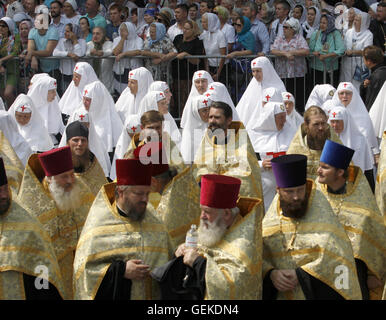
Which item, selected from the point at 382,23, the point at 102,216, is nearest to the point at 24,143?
the point at 102,216

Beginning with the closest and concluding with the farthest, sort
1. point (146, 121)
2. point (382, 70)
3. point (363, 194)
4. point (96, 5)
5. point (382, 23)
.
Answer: point (363, 194) < point (146, 121) < point (382, 70) < point (382, 23) < point (96, 5)

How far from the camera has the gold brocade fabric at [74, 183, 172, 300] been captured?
698cm

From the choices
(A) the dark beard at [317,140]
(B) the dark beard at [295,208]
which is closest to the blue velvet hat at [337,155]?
(B) the dark beard at [295,208]

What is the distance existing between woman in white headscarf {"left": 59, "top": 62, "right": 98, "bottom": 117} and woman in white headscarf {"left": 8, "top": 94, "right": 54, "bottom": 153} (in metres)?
1.99

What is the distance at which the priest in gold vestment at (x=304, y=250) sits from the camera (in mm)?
7039

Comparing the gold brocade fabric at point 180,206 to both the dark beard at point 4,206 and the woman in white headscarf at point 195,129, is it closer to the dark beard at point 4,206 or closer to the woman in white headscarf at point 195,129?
the dark beard at point 4,206

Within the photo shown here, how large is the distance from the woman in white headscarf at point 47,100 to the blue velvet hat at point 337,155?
25.2ft

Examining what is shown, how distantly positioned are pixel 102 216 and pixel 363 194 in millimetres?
2208

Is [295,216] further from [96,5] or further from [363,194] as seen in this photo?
[96,5]

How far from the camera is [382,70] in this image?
1461cm

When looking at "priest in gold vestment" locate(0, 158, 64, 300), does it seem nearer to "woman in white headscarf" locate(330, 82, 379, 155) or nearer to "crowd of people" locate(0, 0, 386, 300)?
"crowd of people" locate(0, 0, 386, 300)

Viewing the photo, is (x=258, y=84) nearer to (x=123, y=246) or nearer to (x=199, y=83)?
(x=199, y=83)

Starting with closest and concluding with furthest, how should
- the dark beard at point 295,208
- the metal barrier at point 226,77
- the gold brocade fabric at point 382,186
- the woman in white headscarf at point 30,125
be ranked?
the dark beard at point 295,208
the gold brocade fabric at point 382,186
the woman in white headscarf at point 30,125
the metal barrier at point 226,77

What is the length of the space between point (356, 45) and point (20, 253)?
31.7ft
